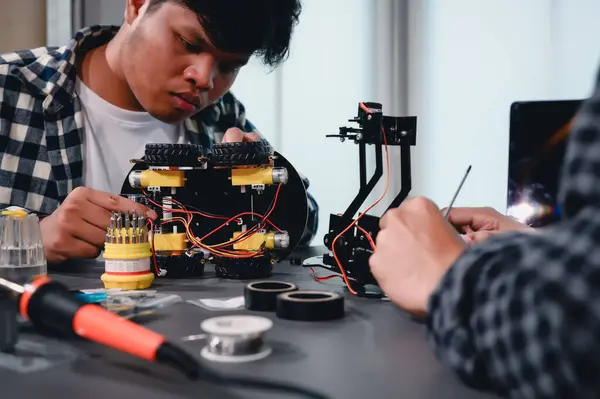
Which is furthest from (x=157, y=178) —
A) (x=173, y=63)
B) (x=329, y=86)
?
(x=329, y=86)

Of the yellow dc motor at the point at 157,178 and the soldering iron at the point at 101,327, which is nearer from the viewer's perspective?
the soldering iron at the point at 101,327

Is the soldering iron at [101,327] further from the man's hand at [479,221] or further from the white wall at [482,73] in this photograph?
the white wall at [482,73]

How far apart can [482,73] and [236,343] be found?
1.95 metres

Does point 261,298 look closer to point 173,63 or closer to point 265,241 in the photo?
point 265,241

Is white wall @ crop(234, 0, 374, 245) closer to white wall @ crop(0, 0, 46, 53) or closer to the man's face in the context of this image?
the man's face

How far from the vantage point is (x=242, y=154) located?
0.96m

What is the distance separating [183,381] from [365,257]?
0.44m

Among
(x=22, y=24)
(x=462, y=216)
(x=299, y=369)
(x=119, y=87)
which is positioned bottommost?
(x=299, y=369)

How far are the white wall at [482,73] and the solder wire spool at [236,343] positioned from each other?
6.04ft

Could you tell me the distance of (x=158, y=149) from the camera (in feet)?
3.18

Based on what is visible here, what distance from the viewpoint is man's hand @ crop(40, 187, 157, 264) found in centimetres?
101

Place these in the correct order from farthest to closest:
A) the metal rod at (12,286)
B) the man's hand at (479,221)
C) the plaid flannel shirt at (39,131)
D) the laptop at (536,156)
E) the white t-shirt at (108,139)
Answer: the white t-shirt at (108,139) < the plaid flannel shirt at (39,131) < the laptop at (536,156) < the man's hand at (479,221) < the metal rod at (12,286)

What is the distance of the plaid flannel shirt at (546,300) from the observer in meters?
0.31

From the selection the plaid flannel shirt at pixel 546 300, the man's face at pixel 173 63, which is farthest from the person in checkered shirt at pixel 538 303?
the man's face at pixel 173 63
